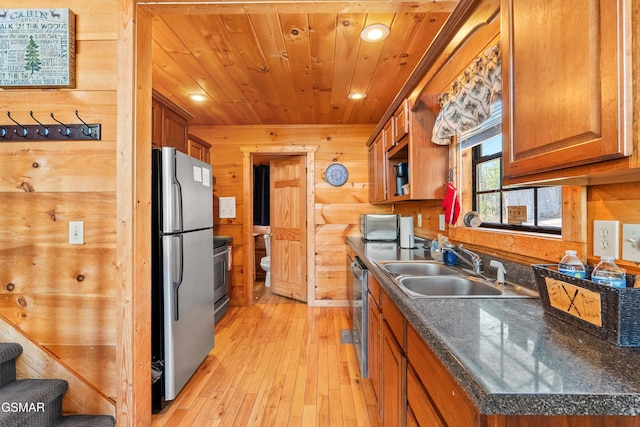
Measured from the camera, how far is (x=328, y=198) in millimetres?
3910

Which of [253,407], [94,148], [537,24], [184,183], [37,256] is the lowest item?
[253,407]

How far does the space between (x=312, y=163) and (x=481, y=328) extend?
10.7 ft

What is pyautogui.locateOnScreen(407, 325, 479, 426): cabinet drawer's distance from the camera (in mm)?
680

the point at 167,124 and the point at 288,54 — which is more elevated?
the point at 288,54

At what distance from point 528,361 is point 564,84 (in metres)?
0.68

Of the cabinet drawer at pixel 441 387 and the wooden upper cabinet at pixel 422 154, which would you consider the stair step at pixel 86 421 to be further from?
the wooden upper cabinet at pixel 422 154

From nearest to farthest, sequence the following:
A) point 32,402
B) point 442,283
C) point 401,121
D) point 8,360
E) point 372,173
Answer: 1. point 32,402
2. point 8,360
3. point 442,283
4. point 401,121
5. point 372,173

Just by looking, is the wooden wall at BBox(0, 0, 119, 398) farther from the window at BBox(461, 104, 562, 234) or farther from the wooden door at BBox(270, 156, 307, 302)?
the wooden door at BBox(270, 156, 307, 302)

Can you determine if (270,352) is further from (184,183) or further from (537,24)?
(537,24)

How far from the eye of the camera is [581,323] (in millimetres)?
809

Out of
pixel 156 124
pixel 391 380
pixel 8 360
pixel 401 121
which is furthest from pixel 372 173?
pixel 8 360

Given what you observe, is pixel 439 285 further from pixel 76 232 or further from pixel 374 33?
pixel 76 232

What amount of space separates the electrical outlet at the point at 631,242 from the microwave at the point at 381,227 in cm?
221

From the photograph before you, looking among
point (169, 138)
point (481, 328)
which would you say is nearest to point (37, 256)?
point (169, 138)
